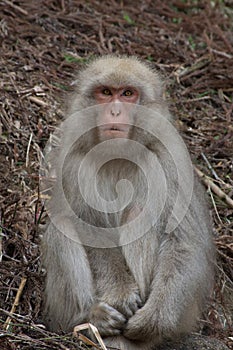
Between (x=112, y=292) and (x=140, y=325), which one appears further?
(x=112, y=292)

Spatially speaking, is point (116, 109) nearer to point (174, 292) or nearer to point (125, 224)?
point (125, 224)

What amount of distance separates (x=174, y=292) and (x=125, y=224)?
66 centimetres

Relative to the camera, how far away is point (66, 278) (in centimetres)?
625

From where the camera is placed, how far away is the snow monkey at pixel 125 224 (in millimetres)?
6141

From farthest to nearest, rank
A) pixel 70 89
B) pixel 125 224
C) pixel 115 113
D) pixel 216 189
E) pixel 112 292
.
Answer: pixel 216 189
pixel 70 89
pixel 125 224
pixel 112 292
pixel 115 113

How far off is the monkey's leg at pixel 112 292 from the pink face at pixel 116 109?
37.7 inches

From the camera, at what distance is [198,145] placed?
9070 mm

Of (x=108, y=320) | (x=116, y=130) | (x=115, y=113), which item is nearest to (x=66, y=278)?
(x=108, y=320)

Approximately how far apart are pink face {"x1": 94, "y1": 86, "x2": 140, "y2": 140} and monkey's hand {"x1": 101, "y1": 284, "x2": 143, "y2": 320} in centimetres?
115

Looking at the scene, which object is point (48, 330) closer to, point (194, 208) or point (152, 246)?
point (152, 246)

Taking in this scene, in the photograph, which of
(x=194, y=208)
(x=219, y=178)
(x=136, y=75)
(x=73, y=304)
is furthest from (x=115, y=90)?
(x=219, y=178)

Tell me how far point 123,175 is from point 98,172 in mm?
199

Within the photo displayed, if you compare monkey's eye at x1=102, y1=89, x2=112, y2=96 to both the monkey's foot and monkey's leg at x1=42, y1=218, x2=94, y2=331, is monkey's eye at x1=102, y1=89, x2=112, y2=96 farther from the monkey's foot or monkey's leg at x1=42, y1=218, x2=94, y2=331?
the monkey's foot

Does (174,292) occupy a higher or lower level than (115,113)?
lower
